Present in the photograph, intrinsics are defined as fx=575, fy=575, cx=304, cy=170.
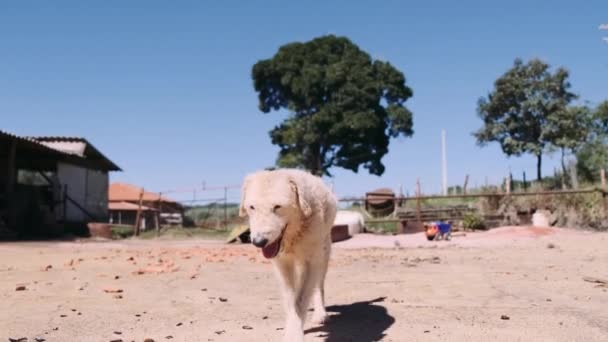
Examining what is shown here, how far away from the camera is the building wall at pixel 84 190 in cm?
2661

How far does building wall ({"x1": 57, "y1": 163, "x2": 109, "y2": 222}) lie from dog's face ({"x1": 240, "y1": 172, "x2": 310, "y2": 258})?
932 inches

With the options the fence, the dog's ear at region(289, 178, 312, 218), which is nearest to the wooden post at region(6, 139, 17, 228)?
the fence

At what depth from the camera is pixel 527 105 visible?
36.2 meters

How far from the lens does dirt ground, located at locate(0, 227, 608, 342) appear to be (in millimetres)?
5020

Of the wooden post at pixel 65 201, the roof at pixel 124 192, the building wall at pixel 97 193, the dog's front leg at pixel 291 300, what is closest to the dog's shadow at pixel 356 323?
the dog's front leg at pixel 291 300

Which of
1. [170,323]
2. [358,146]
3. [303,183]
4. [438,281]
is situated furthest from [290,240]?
[358,146]

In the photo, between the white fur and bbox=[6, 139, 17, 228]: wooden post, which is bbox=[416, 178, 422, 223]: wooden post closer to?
the white fur

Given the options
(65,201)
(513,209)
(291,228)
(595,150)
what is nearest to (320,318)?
(291,228)

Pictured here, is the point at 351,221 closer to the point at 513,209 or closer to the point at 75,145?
the point at 513,209

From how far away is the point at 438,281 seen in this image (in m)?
8.27

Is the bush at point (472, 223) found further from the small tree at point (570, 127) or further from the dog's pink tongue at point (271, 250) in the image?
the dog's pink tongue at point (271, 250)

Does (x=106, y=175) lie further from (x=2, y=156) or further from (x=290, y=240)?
(x=290, y=240)

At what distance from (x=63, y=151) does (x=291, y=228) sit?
22680 mm

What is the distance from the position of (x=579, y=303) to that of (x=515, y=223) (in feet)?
62.2
